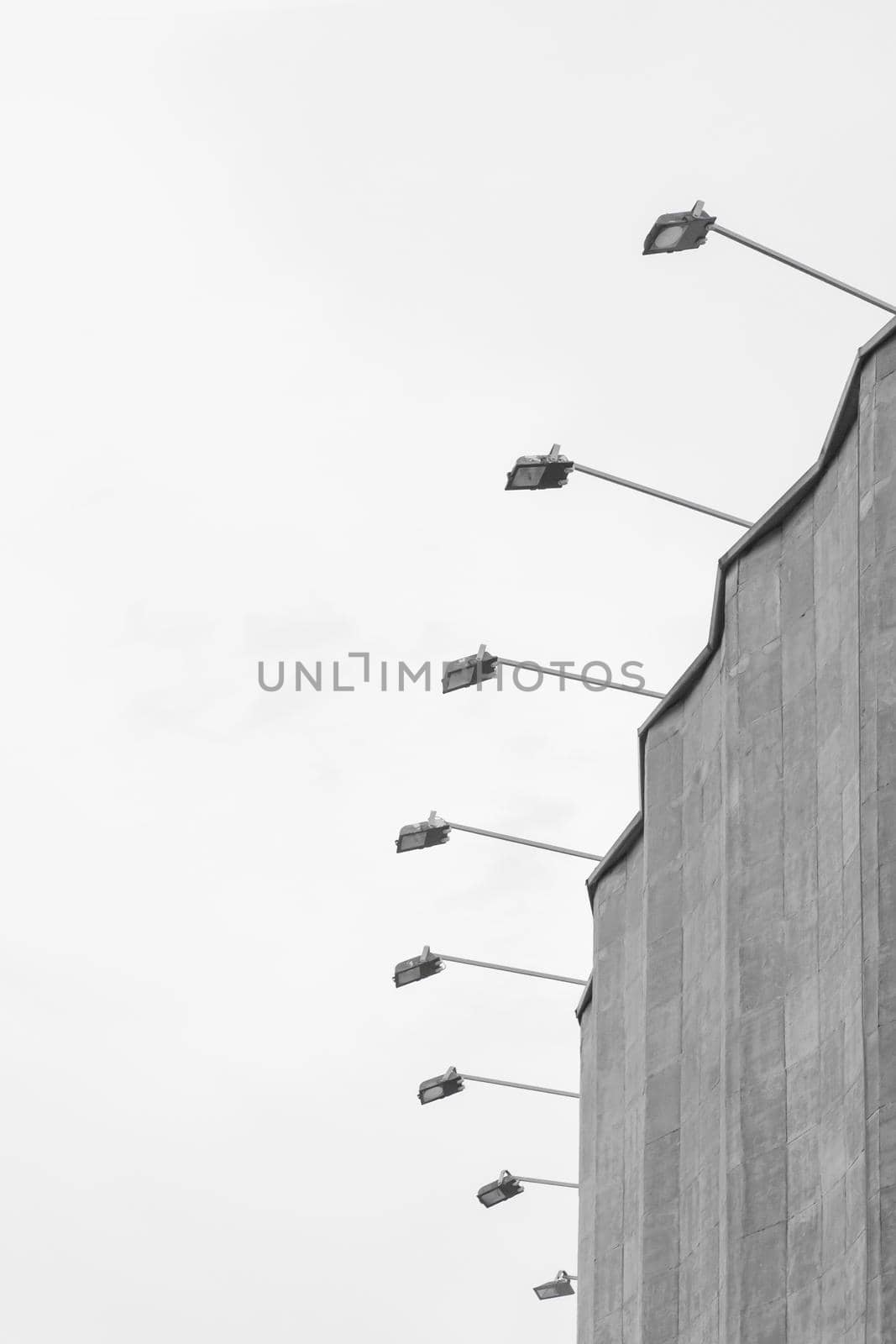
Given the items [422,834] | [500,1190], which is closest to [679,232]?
[422,834]

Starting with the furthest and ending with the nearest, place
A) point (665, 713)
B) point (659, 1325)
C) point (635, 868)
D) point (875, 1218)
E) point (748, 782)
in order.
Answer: point (635, 868) → point (665, 713) → point (659, 1325) → point (748, 782) → point (875, 1218)

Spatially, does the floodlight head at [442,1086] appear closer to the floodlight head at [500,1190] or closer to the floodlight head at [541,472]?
the floodlight head at [500,1190]

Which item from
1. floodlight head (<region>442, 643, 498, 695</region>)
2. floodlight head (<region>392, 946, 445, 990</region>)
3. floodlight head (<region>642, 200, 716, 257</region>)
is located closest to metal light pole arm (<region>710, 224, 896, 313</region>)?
floodlight head (<region>642, 200, 716, 257</region>)

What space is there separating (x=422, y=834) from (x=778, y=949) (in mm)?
13605

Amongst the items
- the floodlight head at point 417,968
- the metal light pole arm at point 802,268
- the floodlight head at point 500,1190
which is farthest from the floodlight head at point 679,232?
the floodlight head at point 500,1190

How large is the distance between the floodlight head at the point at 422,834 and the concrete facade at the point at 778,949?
4.30 m

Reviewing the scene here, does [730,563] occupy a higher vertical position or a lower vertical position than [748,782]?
higher

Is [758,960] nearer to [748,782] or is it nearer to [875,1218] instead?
[748,782]

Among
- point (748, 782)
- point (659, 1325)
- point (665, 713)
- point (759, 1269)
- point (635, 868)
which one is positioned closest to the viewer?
point (759, 1269)

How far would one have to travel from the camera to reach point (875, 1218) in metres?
28.6

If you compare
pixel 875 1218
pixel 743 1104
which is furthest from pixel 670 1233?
pixel 875 1218

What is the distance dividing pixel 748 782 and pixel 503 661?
8261 mm

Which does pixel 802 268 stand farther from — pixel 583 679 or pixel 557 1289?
pixel 557 1289

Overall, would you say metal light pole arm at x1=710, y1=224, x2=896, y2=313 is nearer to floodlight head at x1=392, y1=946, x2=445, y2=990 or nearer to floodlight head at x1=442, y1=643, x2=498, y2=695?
floodlight head at x1=442, y1=643, x2=498, y2=695
